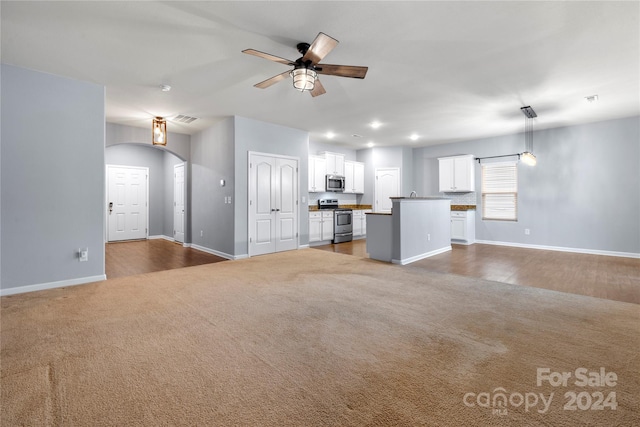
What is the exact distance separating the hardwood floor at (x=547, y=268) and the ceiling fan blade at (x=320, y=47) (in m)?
3.59

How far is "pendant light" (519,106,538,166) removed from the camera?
17.1ft

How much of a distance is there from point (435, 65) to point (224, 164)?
13.8 ft

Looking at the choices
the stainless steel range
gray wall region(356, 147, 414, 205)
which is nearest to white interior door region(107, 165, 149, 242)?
the stainless steel range

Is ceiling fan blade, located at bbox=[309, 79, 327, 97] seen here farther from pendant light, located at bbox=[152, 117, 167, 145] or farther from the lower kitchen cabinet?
the lower kitchen cabinet

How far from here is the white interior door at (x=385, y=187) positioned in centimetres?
859

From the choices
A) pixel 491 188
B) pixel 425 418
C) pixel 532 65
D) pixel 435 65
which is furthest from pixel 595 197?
pixel 425 418

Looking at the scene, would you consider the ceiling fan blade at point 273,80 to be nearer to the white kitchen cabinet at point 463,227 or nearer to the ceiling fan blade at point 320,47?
the ceiling fan blade at point 320,47

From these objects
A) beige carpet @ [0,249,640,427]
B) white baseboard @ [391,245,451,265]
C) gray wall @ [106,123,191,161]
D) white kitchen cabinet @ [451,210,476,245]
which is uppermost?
gray wall @ [106,123,191,161]

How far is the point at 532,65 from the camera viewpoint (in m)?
3.53

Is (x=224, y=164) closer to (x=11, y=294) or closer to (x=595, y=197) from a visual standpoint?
(x=11, y=294)

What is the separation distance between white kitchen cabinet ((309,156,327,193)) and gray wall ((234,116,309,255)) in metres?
0.69

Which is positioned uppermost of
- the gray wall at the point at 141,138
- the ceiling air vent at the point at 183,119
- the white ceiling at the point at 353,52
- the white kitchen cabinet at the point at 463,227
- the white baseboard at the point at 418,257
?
the ceiling air vent at the point at 183,119

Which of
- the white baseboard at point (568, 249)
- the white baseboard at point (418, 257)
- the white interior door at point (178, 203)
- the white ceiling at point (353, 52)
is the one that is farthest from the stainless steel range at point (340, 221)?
the white interior door at point (178, 203)

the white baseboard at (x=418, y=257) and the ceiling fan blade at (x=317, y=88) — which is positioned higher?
the ceiling fan blade at (x=317, y=88)
